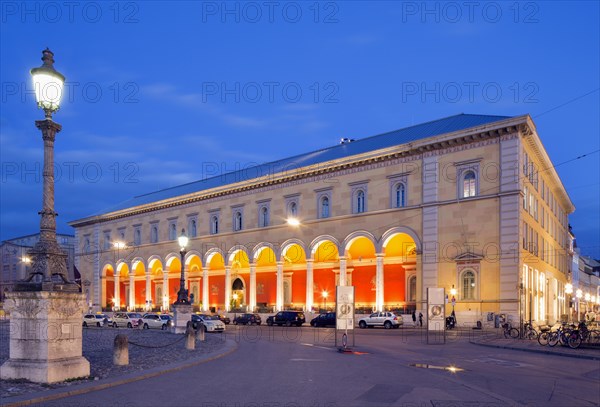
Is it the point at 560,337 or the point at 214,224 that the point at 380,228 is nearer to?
the point at 560,337

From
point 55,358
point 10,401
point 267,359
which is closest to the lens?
point 10,401

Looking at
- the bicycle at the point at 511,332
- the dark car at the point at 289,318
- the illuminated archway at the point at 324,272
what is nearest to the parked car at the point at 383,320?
the dark car at the point at 289,318

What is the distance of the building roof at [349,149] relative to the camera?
4592 cm

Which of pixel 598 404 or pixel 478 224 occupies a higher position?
pixel 478 224

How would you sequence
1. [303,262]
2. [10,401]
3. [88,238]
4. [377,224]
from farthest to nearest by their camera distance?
[88,238] → [303,262] → [377,224] → [10,401]

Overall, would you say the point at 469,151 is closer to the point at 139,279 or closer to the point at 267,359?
the point at 267,359

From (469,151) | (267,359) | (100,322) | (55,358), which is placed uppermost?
(469,151)

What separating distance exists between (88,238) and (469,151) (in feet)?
197

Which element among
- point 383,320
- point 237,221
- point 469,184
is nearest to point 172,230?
point 237,221

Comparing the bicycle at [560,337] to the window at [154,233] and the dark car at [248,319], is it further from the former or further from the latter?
the window at [154,233]

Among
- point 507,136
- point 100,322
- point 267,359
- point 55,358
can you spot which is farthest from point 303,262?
point 55,358

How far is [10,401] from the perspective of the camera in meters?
10.4

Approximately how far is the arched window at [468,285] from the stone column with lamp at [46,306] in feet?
106

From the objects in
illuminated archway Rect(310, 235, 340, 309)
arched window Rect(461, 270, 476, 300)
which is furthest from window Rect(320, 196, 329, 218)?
arched window Rect(461, 270, 476, 300)
